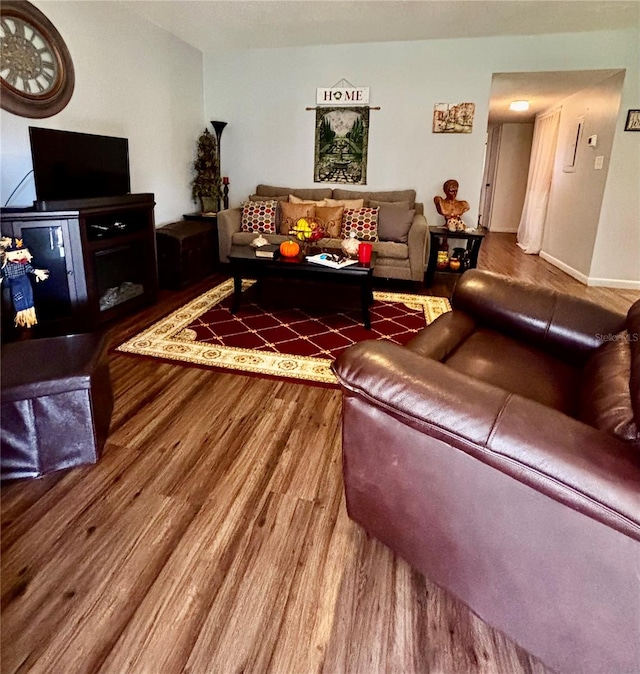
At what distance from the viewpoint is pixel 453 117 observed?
4754mm

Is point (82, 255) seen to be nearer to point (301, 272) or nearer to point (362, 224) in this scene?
point (301, 272)

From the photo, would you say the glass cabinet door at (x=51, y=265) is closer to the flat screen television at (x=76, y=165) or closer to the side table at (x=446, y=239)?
the flat screen television at (x=76, y=165)

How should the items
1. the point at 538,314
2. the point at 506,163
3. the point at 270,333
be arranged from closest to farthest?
the point at 538,314 → the point at 270,333 → the point at 506,163

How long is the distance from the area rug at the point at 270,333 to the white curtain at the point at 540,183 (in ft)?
13.0

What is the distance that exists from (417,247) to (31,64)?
3.25 metres

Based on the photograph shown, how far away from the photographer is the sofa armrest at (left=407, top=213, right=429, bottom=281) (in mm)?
4168

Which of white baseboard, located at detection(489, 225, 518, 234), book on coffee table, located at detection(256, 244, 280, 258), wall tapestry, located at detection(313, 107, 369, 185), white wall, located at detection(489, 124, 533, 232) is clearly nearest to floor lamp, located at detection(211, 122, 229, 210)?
wall tapestry, located at detection(313, 107, 369, 185)

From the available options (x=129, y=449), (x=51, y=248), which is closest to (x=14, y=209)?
(x=51, y=248)

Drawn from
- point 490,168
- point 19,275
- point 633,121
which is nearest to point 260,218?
point 19,275

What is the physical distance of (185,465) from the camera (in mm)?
1807

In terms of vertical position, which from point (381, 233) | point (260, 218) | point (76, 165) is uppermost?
point (76, 165)

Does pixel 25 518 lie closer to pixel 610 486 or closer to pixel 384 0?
pixel 610 486

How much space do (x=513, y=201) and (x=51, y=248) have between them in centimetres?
919

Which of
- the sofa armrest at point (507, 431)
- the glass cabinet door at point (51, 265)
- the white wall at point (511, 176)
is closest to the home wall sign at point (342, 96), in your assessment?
the glass cabinet door at point (51, 265)
